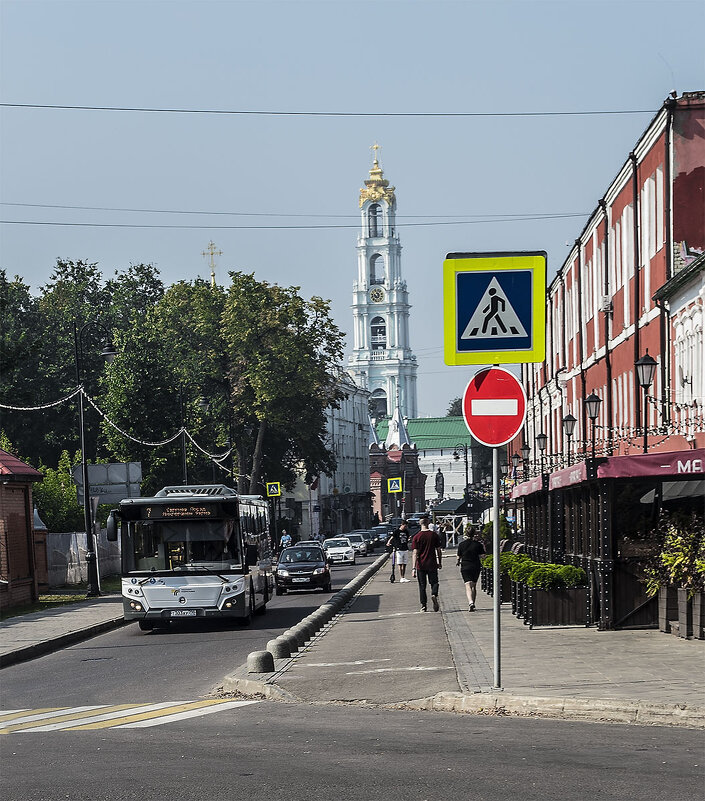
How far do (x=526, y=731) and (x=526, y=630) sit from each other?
377 inches

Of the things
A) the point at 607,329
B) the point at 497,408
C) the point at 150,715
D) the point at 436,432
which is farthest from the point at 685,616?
the point at 436,432

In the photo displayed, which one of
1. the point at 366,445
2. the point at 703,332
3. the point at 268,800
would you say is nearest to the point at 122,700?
the point at 268,800

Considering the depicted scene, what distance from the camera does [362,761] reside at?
364 inches

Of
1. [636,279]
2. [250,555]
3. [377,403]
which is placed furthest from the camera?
[377,403]

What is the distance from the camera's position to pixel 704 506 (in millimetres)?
19297

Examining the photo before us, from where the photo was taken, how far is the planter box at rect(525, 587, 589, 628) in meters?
20.2

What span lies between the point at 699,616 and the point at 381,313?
572 feet

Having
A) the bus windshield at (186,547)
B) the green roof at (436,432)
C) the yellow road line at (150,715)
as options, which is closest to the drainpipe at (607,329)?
the bus windshield at (186,547)

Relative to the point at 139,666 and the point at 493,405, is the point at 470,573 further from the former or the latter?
the point at 493,405

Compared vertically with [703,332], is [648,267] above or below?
above

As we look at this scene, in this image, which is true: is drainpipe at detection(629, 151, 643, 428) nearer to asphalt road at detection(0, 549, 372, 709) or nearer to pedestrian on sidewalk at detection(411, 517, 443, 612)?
pedestrian on sidewalk at detection(411, 517, 443, 612)

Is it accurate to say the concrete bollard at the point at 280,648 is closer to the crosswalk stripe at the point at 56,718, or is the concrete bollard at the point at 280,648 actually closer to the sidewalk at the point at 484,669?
the sidewalk at the point at 484,669

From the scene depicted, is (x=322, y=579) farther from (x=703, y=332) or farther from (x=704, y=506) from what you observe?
(x=704, y=506)

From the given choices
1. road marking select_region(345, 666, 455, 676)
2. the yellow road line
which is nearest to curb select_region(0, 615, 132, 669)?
road marking select_region(345, 666, 455, 676)
